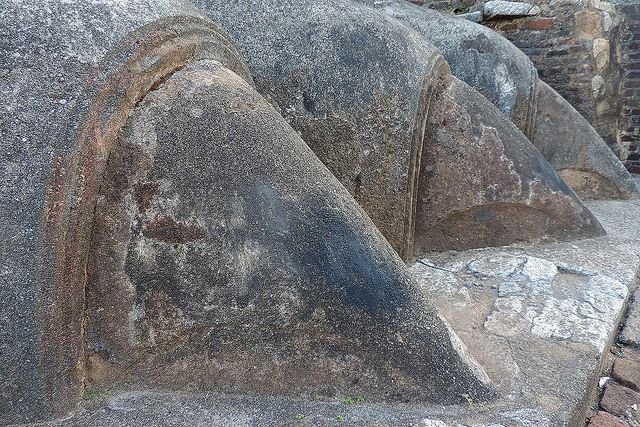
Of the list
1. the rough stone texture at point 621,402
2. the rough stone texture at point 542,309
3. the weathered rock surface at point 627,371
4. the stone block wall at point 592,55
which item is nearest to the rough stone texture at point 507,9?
the stone block wall at point 592,55

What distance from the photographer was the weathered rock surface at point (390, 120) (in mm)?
2293

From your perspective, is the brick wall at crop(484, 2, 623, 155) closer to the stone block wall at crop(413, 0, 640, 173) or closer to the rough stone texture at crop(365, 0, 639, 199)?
the stone block wall at crop(413, 0, 640, 173)

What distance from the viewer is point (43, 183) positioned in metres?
1.25

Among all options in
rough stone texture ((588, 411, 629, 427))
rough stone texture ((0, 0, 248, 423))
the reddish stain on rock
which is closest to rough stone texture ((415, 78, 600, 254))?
rough stone texture ((588, 411, 629, 427))

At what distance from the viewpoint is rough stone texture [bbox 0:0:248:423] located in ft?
4.09

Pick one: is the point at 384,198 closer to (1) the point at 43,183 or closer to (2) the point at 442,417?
(2) the point at 442,417

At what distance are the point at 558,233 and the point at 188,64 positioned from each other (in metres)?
2.03

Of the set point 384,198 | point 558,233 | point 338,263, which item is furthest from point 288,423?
point 558,233

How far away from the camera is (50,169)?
4.11 feet

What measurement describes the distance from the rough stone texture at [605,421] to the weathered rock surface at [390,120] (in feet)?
3.40

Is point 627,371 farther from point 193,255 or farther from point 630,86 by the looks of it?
point 630,86

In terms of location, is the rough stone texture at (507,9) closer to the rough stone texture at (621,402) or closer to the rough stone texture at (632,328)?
the rough stone texture at (632,328)

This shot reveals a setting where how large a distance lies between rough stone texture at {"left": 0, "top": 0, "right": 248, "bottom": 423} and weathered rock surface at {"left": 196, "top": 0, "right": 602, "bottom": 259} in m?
0.96

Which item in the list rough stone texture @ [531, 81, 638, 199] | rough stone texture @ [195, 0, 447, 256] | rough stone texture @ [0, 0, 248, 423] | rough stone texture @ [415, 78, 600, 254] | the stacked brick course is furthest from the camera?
the stacked brick course
